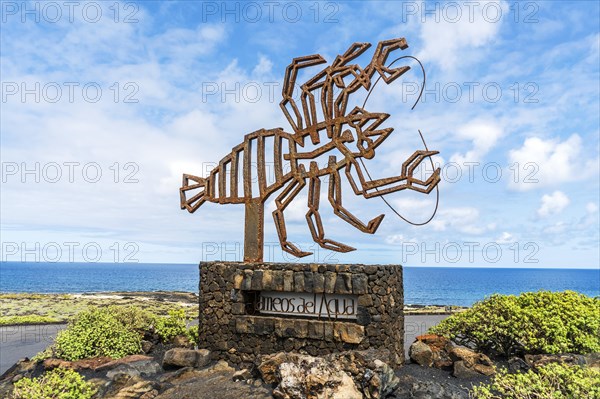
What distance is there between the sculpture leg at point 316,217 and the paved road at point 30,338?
15.4 ft

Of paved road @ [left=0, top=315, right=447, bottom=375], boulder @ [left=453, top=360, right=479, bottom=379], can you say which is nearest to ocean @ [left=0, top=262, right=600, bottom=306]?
paved road @ [left=0, top=315, right=447, bottom=375]

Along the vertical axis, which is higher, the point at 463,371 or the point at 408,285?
the point at 463,371

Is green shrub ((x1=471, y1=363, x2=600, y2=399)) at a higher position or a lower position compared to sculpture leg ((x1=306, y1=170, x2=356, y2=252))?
lower

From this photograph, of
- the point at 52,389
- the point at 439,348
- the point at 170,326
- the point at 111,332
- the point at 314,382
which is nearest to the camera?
the point at 314,382

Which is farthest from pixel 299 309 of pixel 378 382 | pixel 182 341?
pixel 182 341

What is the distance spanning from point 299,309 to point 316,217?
1.97m

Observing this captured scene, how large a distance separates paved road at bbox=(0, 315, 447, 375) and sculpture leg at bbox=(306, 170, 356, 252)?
4.69m

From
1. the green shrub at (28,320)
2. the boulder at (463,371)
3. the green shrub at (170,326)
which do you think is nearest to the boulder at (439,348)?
the boulder at (463,371)

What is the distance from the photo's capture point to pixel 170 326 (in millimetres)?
12719

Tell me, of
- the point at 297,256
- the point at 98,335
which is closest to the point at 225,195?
the point at 297,256

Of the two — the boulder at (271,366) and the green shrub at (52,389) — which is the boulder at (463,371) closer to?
the boulder at (271,366)

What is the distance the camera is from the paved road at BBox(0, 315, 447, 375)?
13.2 meters

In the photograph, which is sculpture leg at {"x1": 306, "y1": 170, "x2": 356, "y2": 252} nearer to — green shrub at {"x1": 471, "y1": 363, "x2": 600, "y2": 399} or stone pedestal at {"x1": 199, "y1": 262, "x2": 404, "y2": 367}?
stone pedestal at {"x1": 199, "y1": 262, "x2": 404, "y2": 367}

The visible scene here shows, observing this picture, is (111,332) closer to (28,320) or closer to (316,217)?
(316,217)
